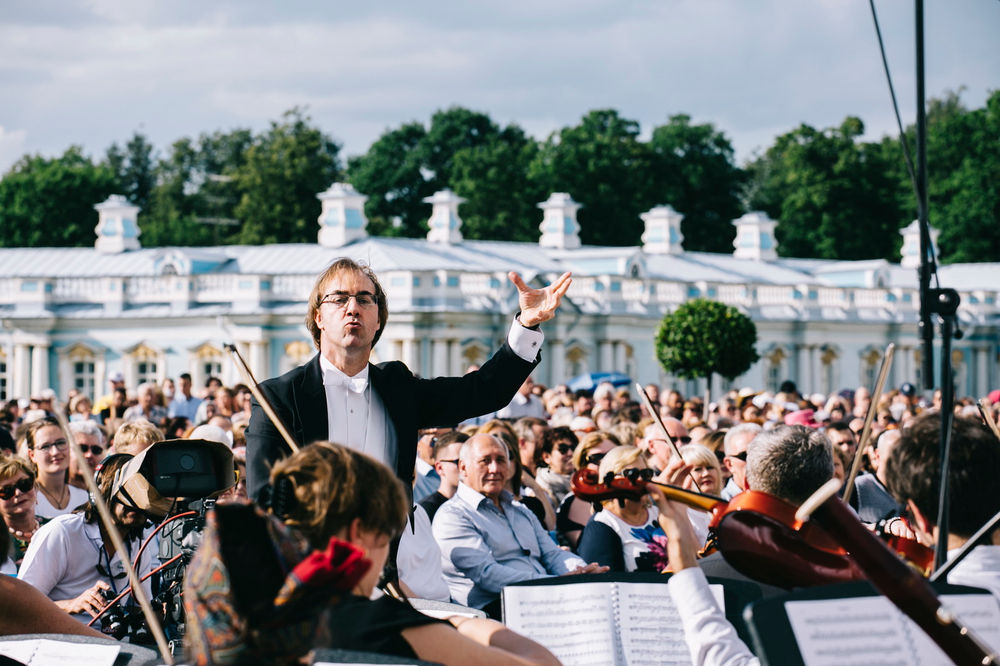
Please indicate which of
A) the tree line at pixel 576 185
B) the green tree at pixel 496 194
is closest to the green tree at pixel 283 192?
the tree line at pixel 576 185

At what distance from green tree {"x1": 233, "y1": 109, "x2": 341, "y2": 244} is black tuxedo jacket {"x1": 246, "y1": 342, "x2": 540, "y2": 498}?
59.3m

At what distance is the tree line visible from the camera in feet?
206

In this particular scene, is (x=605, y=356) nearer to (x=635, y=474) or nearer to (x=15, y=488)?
(x=15, y=488)

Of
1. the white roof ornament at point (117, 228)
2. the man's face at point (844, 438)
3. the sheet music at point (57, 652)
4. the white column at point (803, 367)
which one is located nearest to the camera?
the sheet music at point (57, 652)

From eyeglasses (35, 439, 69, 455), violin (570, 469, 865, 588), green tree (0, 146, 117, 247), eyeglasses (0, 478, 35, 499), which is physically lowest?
eyeglasses (0, 478, 35, 499)

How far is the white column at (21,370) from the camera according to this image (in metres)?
38.6

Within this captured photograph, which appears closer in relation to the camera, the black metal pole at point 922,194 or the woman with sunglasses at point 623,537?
the black metal pole at point 922,194

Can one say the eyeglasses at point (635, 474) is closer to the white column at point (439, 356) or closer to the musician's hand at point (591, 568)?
the musician's hand at point (591, 568)

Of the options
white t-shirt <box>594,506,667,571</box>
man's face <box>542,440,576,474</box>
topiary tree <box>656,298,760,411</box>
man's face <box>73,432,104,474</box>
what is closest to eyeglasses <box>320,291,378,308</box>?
white t-shirt <box>594,506,667,571</box>

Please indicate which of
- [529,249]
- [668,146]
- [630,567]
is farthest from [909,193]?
[630,567]

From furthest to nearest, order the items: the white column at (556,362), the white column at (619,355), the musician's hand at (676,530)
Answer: the white column at (619,355)
the white column at (556,362)
the musician's hand at (676,530)

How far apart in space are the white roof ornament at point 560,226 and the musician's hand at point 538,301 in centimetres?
4414

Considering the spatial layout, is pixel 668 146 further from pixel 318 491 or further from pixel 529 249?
pixel 318 491

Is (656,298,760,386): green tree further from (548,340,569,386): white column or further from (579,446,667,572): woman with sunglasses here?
(579,446,667,572): woman with sunglasses
